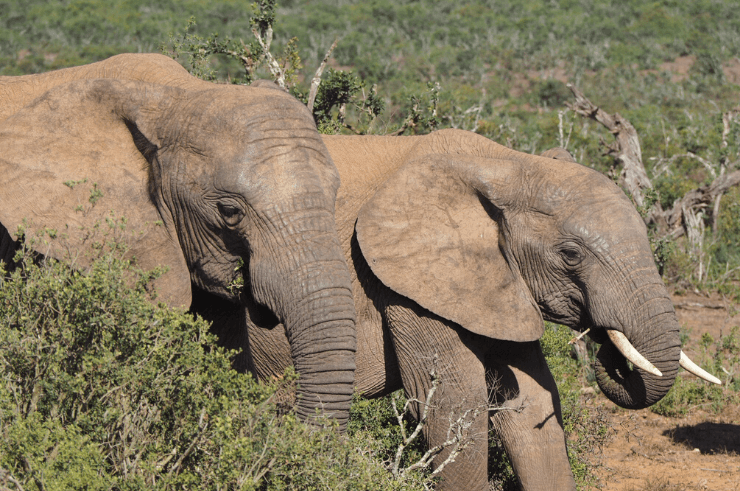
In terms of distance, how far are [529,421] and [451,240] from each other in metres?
1.12

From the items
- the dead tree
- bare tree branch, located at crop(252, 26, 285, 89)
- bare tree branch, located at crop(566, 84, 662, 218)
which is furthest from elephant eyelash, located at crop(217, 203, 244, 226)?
bare tree branch, located at crop(566, 84, 662, 218)

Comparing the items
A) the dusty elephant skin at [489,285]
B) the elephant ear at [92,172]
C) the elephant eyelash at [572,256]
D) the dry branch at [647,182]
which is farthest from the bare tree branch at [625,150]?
the elephant ear at [92,172]

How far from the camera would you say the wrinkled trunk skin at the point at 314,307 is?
3732 millimetres

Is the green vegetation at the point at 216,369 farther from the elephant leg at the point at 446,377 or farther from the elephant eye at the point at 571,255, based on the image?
the elephant eye at the point at 571,255

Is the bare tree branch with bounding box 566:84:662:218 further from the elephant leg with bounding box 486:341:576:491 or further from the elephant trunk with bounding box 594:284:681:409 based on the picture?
the elephant trunk with bounding box 594:284:681:409

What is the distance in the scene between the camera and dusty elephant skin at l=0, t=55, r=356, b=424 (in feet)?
12.4

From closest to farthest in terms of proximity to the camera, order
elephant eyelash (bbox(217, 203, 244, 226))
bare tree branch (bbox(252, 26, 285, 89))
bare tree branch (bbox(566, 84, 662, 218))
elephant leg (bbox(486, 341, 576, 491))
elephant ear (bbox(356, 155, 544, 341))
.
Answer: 1. elephant eyelash (bbox(217, 203, 244, 226))
2. elephant ear (bbox(356, 155, 544, 341))
3. elephant leg (bbox(486, 341, 576, 491))
4. bare tree branch (bbox(252, 26, 285, 89))
5. bare tree branch (bbox(566, 84, 662, 218))

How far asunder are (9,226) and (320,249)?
129 cm

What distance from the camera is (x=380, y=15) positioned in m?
39.5

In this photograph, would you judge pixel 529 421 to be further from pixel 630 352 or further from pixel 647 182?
pixel 647 182

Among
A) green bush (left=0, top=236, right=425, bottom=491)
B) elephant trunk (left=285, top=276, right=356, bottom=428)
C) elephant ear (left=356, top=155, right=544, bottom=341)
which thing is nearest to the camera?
green bush (left=0, top=236, right=425, bottom=491)

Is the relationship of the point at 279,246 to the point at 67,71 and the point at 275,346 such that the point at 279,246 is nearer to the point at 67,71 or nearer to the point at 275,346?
the point at 275,346

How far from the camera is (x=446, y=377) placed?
4715 mm

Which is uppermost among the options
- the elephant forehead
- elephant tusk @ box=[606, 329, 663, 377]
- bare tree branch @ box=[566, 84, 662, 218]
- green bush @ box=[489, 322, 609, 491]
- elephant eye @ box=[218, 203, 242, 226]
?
elephant eye @ box=[218, 203, 242, 226]
